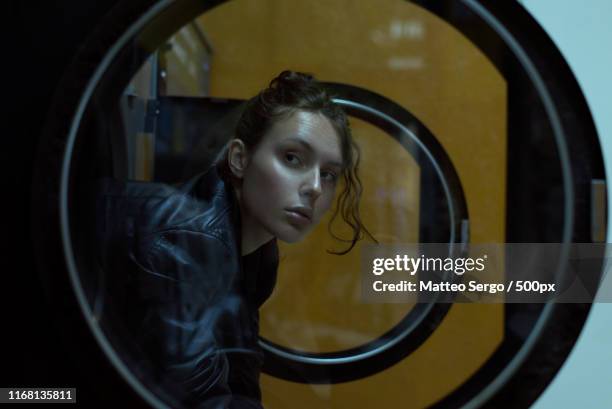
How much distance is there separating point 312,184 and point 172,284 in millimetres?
312

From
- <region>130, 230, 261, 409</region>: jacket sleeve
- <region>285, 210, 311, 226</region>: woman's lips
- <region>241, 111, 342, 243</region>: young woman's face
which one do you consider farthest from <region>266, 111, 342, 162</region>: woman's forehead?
<region>130, 230, 261, 409</region>: jacket sleeve

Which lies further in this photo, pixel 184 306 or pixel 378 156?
pixel 378 156

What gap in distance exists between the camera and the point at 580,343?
51.1 inches

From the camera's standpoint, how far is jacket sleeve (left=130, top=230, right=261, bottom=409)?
133cm

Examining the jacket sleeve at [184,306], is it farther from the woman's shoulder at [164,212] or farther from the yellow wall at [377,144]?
the yellow wall at [377,144]

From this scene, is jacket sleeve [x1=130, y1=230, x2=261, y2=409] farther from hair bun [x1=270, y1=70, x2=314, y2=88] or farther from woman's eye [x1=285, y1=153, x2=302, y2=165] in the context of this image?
hair bun [x1=270, y1=70, x2=314, y2=88]

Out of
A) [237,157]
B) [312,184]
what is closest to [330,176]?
[312,184]

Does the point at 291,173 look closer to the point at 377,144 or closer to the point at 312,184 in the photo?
the point at 312,184

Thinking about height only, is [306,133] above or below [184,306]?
above

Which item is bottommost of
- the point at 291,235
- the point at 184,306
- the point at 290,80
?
the point at 184,306

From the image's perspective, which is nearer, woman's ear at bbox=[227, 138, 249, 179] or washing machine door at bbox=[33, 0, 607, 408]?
washing machine door at bbox=[33, 0, 607, 408]

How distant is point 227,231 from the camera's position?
138 cm

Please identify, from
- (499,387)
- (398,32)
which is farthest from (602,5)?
(499,387)

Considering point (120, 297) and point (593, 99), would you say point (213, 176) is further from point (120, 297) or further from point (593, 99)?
point (593, 99)
